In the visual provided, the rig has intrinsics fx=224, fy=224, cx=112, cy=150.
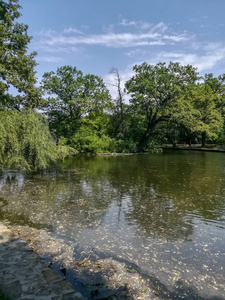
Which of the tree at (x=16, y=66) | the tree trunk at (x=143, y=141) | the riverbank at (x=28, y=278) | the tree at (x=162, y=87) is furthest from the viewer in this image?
the tree trunk at (x=143, y=141)

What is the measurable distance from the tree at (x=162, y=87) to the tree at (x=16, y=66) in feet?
54.6

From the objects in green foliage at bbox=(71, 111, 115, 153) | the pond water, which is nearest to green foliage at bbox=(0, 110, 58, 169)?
the pond water

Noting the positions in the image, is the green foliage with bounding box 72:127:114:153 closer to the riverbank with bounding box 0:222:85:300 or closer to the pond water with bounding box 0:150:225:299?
the pond water with bounding box 0:150:225:299

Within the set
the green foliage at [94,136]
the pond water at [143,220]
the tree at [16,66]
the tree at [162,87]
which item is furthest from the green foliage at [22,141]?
the tree at [162,87]

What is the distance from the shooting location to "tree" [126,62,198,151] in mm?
32688

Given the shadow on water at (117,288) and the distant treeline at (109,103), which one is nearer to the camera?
the shadow on water at (117,288)

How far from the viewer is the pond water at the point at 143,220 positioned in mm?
4496

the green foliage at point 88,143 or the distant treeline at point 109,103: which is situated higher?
the distant treeline at point 109,103

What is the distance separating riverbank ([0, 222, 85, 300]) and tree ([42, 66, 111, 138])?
3363 centimetres

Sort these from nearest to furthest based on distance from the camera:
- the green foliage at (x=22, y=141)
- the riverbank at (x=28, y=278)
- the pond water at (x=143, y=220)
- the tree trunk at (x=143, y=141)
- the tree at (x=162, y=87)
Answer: the riverbank at (x=28, y=278), the pond water at (x=143, y=220), the green foliage at (x=22, y=141), the tree at (x=162, y=87), the tree trunk at (x=143, y=141)

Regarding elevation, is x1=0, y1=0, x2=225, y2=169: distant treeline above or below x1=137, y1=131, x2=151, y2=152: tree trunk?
above

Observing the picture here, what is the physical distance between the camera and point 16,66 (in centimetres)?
1873

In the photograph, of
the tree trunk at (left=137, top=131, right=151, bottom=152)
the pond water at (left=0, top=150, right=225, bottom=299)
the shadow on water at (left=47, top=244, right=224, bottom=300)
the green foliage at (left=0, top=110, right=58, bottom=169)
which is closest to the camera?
the shadow on water at (left=47, top=244, right=224, bottom=300)

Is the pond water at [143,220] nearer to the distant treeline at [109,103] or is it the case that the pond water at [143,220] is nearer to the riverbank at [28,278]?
the riverbank at [28,278]
